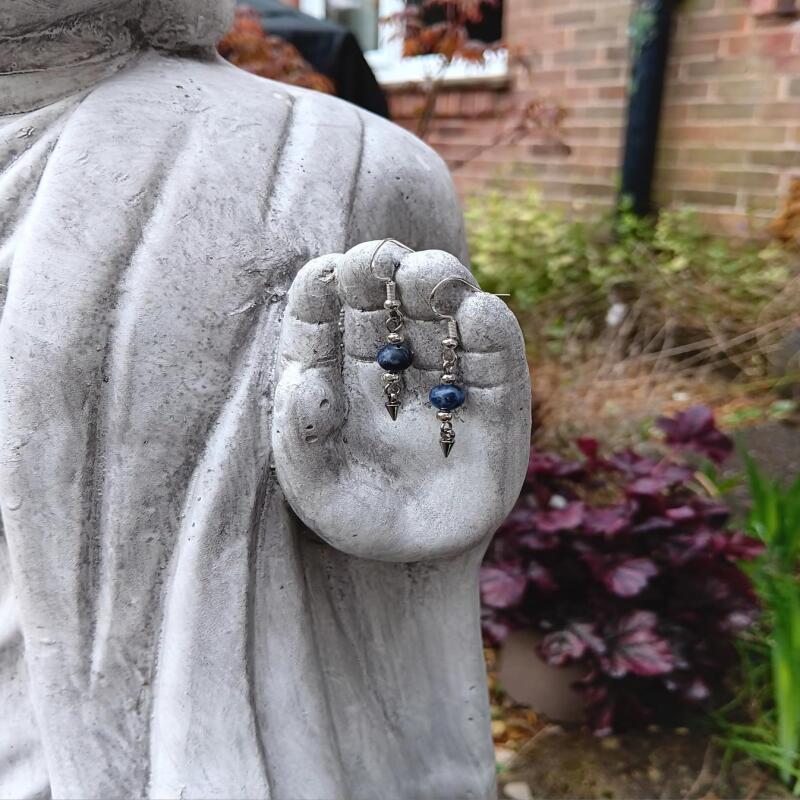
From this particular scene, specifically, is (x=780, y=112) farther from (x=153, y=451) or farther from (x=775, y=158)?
(x=153, y=451)

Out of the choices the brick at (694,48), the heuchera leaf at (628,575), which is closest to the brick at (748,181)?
the brick at (694,48)

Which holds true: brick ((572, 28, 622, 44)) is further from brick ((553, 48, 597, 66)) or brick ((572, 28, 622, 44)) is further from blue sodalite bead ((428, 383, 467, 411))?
blue sodalite bead ((428, 383, 467, 411))

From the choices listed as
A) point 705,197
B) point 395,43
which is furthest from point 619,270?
point 395,43

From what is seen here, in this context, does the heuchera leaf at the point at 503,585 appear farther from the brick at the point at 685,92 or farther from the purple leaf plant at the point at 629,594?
the brick at the point at 685,92

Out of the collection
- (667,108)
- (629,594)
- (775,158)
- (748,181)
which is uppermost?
(667,108)

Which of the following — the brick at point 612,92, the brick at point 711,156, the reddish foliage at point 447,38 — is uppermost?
the reddish foliage at point 447,38

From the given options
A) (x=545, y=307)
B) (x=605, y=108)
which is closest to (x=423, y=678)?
(x=545, y=307)

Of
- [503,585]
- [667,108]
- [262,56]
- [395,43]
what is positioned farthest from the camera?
[395,43]

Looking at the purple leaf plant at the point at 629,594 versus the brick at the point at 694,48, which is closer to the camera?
the purple leaf plant at the point at 629,594
